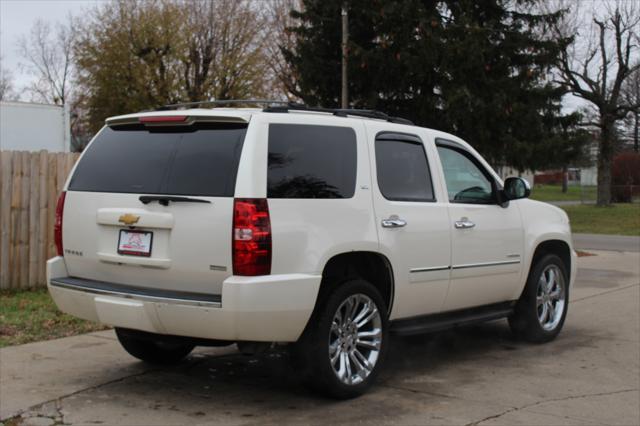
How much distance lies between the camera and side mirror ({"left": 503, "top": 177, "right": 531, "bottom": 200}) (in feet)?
23.8

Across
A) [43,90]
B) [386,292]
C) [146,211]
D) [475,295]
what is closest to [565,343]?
[475,295]

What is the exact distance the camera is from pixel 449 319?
666cm

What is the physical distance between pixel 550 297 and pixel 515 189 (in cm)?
125

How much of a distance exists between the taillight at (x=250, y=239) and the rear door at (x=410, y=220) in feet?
3.50

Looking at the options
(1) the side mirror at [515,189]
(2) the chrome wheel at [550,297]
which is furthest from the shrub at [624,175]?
(1) the side mirror at [515,189]

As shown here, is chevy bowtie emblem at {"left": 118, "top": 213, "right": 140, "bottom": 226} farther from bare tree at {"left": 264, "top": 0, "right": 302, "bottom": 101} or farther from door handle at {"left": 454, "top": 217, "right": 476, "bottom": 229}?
bare tree at {"left": 264, "top": 0, "right": 302, "bottom": 101}

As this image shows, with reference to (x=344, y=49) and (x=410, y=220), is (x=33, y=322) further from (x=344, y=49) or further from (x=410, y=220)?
(x=344, y=49)

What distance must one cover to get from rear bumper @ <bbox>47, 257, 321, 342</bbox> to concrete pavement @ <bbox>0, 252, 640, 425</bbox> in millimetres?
531

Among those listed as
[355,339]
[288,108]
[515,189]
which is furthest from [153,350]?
[515,189]

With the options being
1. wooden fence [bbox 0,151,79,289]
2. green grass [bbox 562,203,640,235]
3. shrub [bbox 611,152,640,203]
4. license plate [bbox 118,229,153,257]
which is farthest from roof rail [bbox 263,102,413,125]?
shrub [bbox 611,152,640,203]

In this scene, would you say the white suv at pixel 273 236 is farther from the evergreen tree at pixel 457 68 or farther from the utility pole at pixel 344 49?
the utility pole at pixel 344 49

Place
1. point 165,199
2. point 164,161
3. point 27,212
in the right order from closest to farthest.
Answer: point 165,199, point 164,161, point 27,212

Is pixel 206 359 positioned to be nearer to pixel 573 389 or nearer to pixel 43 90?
pixel 573 389

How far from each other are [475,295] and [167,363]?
8.25ft
